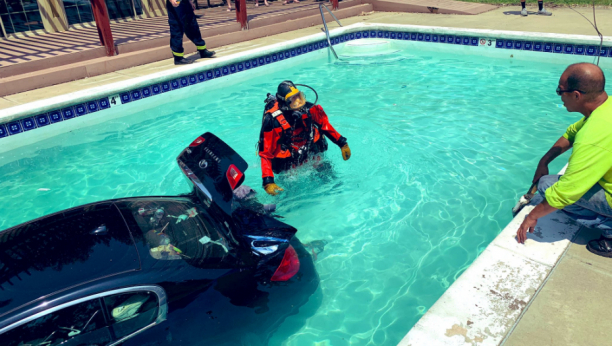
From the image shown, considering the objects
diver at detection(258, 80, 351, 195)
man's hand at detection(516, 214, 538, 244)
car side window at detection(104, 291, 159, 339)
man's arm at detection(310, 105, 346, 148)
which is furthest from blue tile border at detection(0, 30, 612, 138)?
man's hand at detection(516, 214, 538, 244)

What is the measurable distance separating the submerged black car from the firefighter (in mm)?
6915

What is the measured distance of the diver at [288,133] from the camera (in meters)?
4.86

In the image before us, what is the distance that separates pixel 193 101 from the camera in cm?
946

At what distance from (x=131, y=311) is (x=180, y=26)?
844 cm

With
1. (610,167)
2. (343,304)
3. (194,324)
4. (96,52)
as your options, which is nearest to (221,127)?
(96,52)

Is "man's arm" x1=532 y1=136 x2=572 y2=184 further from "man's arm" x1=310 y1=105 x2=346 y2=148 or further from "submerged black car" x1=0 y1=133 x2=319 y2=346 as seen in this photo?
"submerged black car" x1=0 y1=133 x2=319 y2=346

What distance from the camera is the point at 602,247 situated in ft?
11.8

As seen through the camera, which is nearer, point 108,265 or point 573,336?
point 108,265

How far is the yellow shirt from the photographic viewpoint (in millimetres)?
3172

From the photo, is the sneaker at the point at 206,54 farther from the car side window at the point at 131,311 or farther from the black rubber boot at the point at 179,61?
the car side window at the point at 131,311

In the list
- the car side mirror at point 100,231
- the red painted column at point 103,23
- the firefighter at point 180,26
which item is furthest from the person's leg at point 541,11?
the car side mirror at point 100,231

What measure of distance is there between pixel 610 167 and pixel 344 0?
14.1 metres

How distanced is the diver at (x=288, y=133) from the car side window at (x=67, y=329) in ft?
7.98

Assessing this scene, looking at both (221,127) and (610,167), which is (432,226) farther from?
(221,127)
